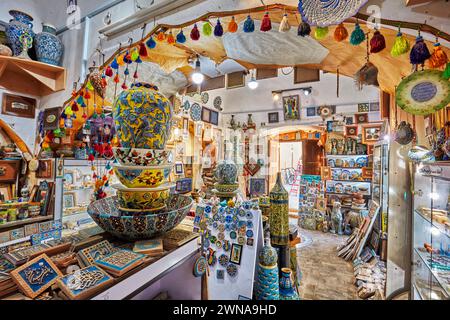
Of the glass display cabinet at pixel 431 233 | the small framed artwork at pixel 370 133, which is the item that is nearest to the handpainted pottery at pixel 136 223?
the glass display cabinet at pixel 431 233

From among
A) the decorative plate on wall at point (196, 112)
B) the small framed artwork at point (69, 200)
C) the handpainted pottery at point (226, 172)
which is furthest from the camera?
the decorative plate on wall at point (196, 112)

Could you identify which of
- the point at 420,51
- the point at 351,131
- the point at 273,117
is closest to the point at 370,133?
the point at 351,131

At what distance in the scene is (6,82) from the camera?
1947 mm

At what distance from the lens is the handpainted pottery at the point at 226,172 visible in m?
1.65

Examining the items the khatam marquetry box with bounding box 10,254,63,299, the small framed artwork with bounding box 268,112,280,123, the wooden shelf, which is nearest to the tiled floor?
the khatam marquetry box with bounding box 10,254,63,299

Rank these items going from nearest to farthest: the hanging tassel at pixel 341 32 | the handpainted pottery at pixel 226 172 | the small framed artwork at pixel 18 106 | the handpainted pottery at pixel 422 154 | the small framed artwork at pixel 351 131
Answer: the hanging tassel at pixel 341 32, the handpainted pottery at pixel 422 154, the handpainted pottery at pixel 226 172, the small framed artwork at pixel 18 106, the small framed artwork at pixel 351 131

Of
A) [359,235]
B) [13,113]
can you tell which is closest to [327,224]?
[359,235]

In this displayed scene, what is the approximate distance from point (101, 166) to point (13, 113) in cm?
94

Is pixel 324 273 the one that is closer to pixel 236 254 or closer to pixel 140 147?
pixel 236 254

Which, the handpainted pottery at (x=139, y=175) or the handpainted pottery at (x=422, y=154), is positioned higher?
the handpainted pottery at (x=422, y=154)

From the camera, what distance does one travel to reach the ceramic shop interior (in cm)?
60

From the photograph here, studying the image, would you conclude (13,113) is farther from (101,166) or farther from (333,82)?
(333,82)

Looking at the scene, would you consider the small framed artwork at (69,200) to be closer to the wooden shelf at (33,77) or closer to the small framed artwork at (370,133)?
the wooden shelf at (33,77)
